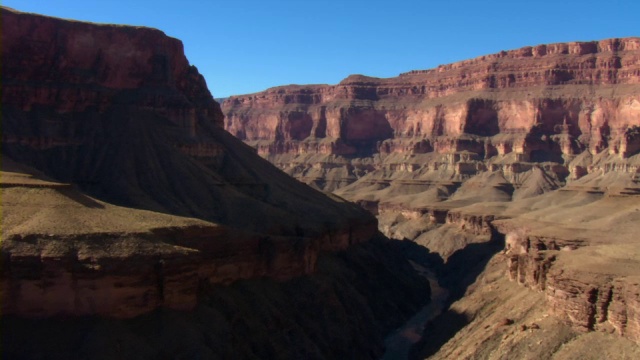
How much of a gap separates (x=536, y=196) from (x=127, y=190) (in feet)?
342

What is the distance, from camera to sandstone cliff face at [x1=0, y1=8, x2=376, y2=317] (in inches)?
1849

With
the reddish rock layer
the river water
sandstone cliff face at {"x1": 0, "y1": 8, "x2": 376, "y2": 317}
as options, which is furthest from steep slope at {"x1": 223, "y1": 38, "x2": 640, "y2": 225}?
sandstone cliff face at {"x1": 0, "y1": 8, "x2": 376, "y2": 317}

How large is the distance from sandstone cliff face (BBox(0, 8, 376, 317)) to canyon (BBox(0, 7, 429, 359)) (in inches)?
6.2

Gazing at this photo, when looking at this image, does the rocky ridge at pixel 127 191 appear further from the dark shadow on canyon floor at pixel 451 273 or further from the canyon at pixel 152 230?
the dark shadow on canyon floor at pixel 451 273

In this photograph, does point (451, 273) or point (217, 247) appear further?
point (451, 273)

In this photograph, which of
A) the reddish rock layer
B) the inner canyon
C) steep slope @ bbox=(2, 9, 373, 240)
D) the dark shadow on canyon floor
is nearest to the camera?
the inner canyon

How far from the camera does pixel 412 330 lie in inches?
2933

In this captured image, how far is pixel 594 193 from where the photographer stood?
135875mm

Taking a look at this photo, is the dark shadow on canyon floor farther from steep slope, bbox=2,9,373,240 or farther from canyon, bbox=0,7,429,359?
steep slope, bbox=2,9,373,240

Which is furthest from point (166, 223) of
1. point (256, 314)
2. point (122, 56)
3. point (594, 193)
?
point (594, 193)

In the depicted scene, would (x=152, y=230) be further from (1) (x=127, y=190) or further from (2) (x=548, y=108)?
(2) (x=548, y=108)

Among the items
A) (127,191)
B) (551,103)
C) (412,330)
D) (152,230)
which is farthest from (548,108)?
(152,230)

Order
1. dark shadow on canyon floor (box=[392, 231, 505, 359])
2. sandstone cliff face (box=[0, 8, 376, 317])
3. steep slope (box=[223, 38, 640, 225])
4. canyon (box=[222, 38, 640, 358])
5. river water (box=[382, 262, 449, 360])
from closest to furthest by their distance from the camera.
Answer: sandstone cliff face (box=[0, 8, 376, 317])
canyon (box=[222, 38, 640, 358])
dark shadow on canyon floor (box=[392, 231, 505, 359])
river water (box=[382, 262, 449, 360])
steep slope (box=[223, 38, 640, 225])

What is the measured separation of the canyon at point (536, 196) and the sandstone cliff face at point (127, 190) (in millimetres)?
20432
